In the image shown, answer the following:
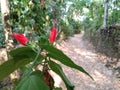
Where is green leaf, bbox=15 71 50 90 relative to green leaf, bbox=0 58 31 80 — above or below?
below

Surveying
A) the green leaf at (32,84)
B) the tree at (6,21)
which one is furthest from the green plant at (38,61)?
the tree at (6,21)

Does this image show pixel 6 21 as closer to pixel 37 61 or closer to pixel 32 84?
pixel 37 61

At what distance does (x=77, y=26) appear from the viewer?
31.0 meters

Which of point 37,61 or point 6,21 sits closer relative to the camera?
point 37,61

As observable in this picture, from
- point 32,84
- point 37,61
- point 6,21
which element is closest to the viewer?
point 32,84

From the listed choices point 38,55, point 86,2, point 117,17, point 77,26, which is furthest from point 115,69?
point 77,26

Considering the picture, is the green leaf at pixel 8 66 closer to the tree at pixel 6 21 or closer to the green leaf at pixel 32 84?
the green leaf at pixel 32 84

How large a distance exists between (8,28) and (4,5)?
34 cm

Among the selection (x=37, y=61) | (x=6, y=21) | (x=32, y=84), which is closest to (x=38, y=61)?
(x=37, y=61)

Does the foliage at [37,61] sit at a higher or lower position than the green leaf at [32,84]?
higher

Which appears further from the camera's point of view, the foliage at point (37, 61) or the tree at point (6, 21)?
the tree at point (6, 21)

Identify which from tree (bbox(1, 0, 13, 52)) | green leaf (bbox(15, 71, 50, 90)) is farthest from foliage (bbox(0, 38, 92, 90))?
tree (bbox(1, 0, 13, 52))

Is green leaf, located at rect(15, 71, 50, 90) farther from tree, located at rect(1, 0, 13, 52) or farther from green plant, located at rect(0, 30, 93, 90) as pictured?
tree, located at rect(1, 0, 13, 52)

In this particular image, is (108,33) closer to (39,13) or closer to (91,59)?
(91,59)
